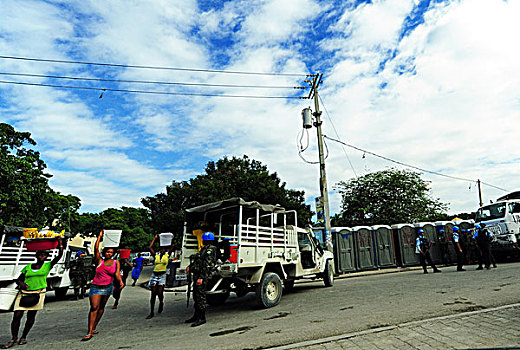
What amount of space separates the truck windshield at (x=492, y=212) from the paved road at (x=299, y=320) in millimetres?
8724

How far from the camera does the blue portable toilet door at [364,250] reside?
54.8 feet

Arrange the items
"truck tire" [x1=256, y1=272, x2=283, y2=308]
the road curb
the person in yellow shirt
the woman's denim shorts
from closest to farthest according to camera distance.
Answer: the road curb → the woman's denim shorts → "truck tire" [x1=256, y1=272, x2=283, y2=308] → the person in yellow shirt

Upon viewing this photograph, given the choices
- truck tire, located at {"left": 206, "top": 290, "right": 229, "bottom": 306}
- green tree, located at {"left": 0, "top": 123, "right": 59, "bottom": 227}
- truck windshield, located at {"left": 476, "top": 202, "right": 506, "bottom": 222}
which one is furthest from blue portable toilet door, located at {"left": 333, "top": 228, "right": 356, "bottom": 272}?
green tree, located at {"left": 0, "top": 123, "right": 59, "bottom": 227}

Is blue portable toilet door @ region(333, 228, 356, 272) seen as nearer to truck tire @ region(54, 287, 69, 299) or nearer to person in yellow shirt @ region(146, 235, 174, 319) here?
person in yellow shirt @ region(146, 235, 174, 319)

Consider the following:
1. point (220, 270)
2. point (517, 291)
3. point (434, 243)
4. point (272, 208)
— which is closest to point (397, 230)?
point (434, 243)

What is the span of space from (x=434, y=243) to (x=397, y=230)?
2072mm

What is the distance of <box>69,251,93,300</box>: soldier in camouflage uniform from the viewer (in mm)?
12203

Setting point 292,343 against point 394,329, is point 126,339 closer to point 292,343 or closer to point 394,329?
point 292,343

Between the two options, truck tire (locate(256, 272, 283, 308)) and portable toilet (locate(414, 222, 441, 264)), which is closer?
truck tire (locate(256, 272, 283, 308))

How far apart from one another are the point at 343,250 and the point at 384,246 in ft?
8.02

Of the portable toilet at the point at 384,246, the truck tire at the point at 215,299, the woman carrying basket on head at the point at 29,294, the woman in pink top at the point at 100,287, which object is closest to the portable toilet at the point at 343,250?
the portable toilet at the point at 384,246

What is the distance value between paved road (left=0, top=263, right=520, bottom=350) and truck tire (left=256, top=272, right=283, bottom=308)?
0.19m

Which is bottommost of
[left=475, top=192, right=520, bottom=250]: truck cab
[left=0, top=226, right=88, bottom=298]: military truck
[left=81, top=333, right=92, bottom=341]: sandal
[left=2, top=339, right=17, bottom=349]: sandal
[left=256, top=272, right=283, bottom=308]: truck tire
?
[left=2, top=339, right=17, bottom=349]: sandal

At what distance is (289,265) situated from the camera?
933 centimetres
